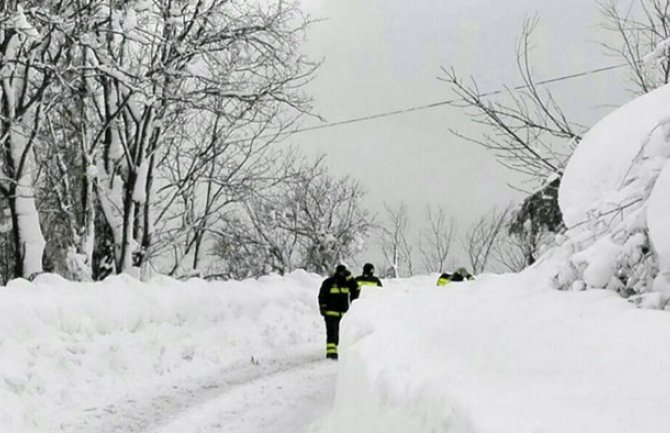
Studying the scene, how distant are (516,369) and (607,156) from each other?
3.95 meters

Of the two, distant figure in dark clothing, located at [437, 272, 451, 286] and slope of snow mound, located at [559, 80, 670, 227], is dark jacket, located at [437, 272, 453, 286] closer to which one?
distant figure in dark clothing, located at [437, 272, 451, 286]

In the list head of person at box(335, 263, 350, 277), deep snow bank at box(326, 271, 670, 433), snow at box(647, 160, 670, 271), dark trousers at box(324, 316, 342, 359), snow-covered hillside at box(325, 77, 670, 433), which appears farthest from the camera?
head of person at box(335, 263, 350, 277)

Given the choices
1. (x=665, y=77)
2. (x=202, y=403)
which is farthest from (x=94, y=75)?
(x=665, y=77)

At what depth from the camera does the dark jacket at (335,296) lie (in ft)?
49.3

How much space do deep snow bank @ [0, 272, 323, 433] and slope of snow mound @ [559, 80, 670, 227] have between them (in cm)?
626

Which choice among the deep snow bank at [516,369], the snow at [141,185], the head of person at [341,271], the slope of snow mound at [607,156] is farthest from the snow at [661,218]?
the snow at [141,185]

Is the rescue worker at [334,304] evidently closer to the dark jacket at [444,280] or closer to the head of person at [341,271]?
the head of person at [341,271]

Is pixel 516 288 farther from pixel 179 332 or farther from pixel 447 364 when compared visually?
pixel 179 332

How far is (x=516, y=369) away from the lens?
499 cm

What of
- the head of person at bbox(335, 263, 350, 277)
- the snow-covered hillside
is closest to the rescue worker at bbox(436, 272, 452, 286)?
the head of person at bbox(335, 263, 350, 277)

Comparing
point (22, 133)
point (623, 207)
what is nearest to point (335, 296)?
point (22, 133)

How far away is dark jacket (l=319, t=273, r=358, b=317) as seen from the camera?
15016mm

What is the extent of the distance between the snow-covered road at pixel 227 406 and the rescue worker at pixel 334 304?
155 centimetres

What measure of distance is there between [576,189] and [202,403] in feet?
17.9
